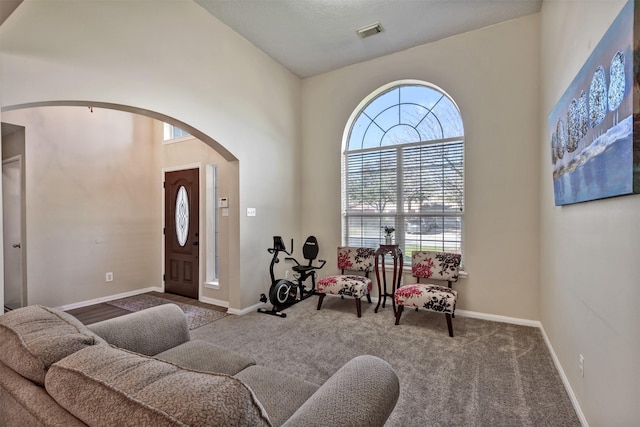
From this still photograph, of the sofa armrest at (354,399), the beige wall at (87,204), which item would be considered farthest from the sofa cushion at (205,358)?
the beige wall at (87,204)

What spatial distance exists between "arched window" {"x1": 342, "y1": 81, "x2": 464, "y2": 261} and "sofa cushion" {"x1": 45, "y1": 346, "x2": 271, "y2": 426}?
3722 millimetres

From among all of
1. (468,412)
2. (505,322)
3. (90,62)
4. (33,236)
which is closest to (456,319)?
(505,322)

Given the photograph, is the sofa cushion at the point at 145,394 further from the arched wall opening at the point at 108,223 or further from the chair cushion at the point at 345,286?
the chair cushion at the point at 345,286

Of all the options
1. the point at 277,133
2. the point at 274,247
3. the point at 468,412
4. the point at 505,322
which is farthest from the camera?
the point at 277,133

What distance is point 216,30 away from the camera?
11.7ft

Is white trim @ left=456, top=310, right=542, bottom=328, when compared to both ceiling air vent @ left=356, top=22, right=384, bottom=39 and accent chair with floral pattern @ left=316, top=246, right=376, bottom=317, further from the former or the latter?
ceiling air vent @ left=356, top=22, right=384, bottom=39

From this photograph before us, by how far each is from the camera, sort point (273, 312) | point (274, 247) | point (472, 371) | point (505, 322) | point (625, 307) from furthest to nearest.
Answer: point (274, 247), point (273, 312), point (505, 322), point (472, 371), point (625, 307)

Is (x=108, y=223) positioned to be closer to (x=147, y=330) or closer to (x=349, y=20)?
(x=147, y=330)

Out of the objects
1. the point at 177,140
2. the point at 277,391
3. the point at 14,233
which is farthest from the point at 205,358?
the point at 14,233

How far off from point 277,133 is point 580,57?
3.52 meters

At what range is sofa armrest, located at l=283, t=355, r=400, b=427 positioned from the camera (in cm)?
94

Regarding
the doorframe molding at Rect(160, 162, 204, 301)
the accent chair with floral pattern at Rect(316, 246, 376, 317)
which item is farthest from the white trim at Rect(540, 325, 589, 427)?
the doorframe molding at Rect(160, 162, 204, 301)

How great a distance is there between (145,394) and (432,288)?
318 cm

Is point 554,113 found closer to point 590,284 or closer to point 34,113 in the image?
point 590,284
